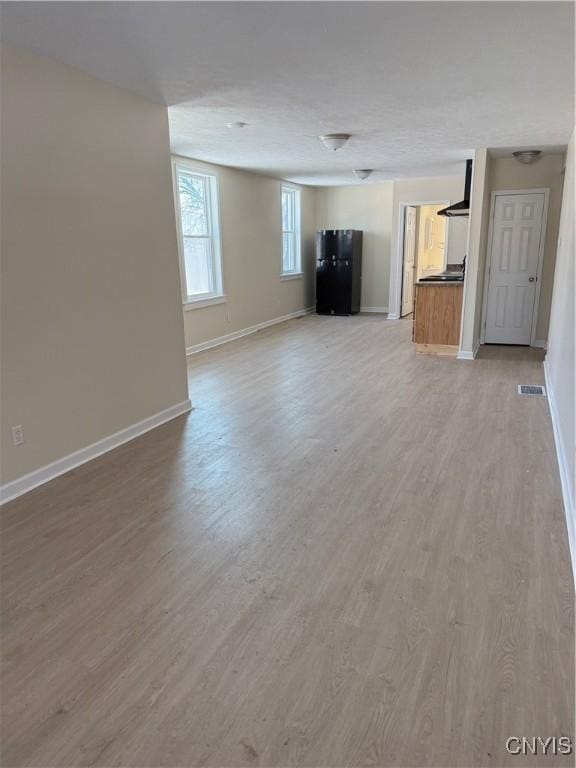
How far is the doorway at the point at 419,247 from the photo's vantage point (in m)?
9.07

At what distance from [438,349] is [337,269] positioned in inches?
148

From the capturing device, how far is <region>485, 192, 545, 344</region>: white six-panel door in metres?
6.22

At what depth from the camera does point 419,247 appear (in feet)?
32.6

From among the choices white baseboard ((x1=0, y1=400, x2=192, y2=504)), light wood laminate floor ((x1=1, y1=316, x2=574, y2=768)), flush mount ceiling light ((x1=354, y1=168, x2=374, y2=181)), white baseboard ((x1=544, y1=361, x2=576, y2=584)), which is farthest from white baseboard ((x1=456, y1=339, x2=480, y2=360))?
white baseboard ((x1=0, y1=400, x2=192, y2=504))

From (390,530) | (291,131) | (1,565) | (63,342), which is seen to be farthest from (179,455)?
(291,131)

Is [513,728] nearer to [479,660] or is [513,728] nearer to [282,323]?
[479,660]

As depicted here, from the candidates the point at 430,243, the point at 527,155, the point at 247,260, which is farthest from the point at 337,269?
the point at 527,155

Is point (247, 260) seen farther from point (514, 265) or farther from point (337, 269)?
point (514, 265)

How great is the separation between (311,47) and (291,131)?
2058 mm

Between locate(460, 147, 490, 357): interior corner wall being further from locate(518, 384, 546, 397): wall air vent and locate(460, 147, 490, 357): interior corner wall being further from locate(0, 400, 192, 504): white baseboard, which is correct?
locate(0, 400, 192, 504): white baseboard

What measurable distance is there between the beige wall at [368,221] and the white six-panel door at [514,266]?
343 centimetres

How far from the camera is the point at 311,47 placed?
104 inches

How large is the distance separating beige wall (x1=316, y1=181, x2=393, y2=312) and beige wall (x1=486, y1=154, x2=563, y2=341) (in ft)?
11.5

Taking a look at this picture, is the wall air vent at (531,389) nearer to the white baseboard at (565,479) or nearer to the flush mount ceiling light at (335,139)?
the white baseboard at (565,479)
